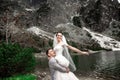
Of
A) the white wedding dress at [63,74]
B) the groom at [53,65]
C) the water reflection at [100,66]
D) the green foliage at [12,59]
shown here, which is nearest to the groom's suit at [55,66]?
the groom at [53,65]

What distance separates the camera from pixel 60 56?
16.4 m

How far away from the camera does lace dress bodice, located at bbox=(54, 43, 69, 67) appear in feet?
52.4

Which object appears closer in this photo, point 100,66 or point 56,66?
point 56,66

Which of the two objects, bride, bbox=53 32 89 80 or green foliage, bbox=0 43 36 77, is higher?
bride, bbox=53 32 89 80

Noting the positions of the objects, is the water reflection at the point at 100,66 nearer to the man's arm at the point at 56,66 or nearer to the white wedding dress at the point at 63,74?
the white wedding dress at the point at 63,74

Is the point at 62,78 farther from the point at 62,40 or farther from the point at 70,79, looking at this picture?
the point at 62,40

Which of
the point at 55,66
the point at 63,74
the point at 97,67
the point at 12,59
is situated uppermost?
the point at 55,66

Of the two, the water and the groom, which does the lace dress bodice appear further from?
the water

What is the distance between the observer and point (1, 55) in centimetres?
3092

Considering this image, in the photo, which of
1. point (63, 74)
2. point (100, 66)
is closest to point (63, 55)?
point (63, 74)

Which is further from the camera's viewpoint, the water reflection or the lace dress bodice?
the water reflection

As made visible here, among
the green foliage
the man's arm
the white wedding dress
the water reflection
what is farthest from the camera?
the water reflection

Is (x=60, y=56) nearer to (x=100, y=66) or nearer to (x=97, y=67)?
(x=97, y=67)

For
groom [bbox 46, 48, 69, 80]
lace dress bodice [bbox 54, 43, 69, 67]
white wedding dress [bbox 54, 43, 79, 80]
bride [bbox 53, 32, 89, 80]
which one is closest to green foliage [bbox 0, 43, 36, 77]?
bride [bbox 53, 32, 89, 80]
